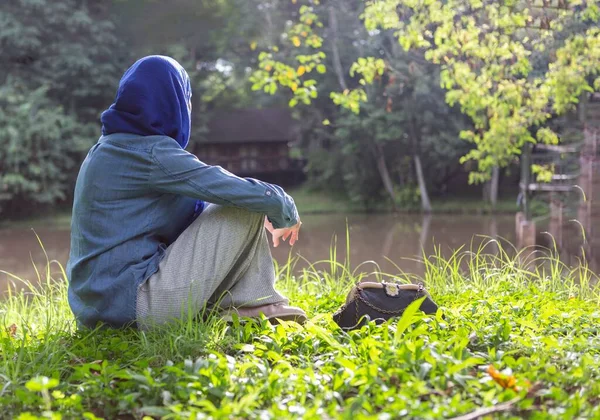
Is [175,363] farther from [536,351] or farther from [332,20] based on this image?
[332,20]

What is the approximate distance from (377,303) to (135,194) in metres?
0.94

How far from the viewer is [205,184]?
2.42 m

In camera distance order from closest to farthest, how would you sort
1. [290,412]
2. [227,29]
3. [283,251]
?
[290,412] < [283,251] < [227,29]

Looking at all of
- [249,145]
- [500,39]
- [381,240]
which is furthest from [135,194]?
[249,145]

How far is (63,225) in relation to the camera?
18.7 metres

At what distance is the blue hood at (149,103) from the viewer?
253 cm

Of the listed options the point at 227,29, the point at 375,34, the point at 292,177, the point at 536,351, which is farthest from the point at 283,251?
the point at 292,177

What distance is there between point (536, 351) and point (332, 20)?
1866 centimetres

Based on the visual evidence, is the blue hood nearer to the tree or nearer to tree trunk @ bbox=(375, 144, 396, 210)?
the tree

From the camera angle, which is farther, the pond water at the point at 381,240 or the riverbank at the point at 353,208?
the riverbank at the point at 353,208

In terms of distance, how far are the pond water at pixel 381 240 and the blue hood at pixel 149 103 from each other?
5.60 m

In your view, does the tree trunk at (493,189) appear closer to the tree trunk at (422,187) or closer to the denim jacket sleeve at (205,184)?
the tree trunk at (422,187)

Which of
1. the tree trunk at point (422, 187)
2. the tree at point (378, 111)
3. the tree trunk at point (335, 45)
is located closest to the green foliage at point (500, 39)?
the tree at point (378, 111)

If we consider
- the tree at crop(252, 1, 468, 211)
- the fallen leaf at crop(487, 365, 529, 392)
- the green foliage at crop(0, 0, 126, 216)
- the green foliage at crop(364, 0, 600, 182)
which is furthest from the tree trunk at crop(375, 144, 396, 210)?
the fallen leaf at crop(487, 365, 529, 392)
